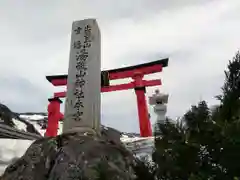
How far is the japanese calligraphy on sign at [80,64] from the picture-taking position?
615cm

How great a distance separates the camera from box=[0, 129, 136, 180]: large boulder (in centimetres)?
458

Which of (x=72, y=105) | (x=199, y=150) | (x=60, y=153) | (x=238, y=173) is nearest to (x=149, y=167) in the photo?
(x=199, y=150)

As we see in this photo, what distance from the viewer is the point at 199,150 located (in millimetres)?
1375

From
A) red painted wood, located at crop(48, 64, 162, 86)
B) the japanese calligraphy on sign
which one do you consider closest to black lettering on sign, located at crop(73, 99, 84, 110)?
the japanese calligraphy on sign

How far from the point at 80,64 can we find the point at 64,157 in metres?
2.33

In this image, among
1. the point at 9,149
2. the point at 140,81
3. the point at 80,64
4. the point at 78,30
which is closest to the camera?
the point at 80,64

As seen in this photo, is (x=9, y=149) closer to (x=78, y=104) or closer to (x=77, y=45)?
(x=78, y=104)

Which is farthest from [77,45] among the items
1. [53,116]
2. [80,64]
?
[53,116]

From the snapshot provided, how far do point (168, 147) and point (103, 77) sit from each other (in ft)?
22.4

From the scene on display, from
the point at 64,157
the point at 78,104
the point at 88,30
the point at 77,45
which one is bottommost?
the point at 64,157

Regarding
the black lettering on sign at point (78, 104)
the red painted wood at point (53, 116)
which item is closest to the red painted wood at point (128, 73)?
the red painted wood at point (53, 116)

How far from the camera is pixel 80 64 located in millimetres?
6586

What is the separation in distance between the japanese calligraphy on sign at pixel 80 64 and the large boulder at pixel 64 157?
84 centimetres

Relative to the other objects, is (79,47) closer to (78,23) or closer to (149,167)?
(78,23)
